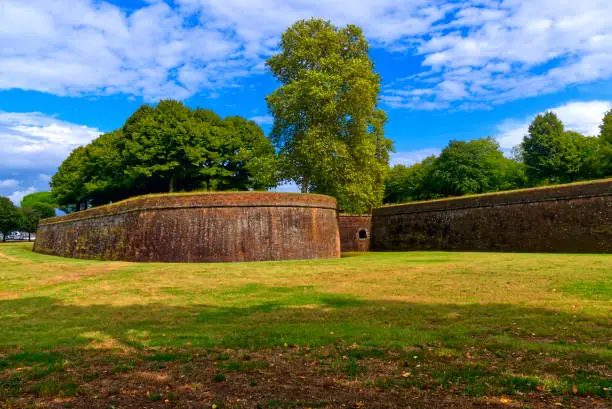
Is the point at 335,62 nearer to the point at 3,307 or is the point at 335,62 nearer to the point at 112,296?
the point at 112,296

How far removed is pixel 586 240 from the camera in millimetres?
24078

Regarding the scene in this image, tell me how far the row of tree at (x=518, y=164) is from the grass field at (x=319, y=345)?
3884 centimetres

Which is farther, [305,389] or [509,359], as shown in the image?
[509,359]

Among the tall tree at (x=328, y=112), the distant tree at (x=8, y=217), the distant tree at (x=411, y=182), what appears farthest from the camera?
the distant tree at (x=8, y=217)

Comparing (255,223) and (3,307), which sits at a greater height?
(255,223)

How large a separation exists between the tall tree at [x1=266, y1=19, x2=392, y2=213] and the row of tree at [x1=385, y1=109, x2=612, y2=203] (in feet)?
79.8

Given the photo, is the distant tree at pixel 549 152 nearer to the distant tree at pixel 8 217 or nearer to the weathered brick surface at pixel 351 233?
the weathered brick surface at pixel 351 233

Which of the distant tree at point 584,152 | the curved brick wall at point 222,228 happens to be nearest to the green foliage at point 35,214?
the curved brick wall at point 222,228

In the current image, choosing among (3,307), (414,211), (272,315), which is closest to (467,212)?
(414,211)

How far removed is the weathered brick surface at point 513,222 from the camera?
2386 centimetres

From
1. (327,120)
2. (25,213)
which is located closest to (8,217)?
(25,213)

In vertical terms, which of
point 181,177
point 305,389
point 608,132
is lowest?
point 305,389

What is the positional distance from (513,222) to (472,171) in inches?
1042

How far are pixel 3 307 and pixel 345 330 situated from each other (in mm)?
8990
